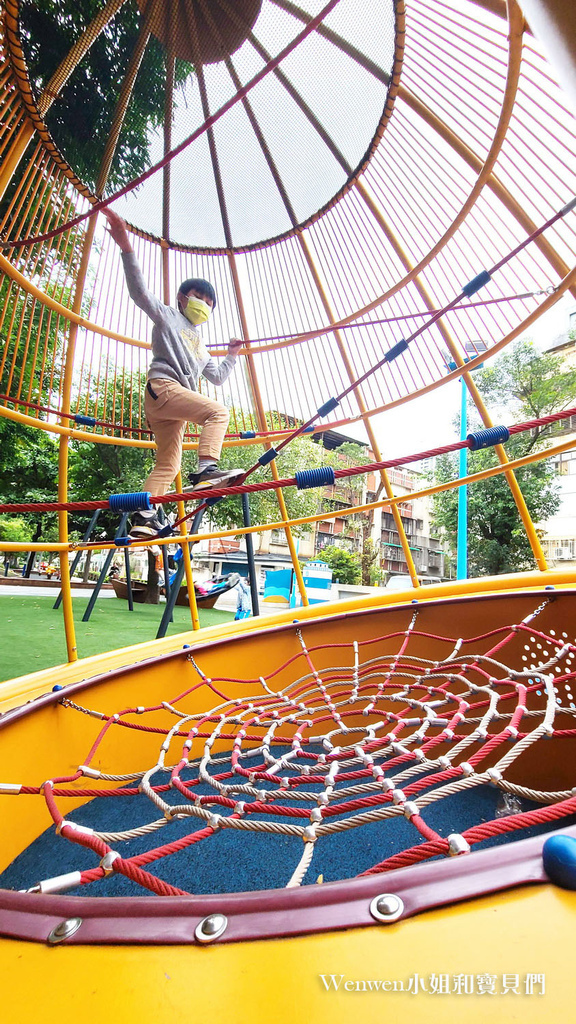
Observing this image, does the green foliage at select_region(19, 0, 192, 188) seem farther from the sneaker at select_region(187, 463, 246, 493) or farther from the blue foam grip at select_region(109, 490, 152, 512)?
the blue foam grip at select_region(109, 490, 152, 512)

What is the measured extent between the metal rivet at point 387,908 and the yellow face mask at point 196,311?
3.01 metres

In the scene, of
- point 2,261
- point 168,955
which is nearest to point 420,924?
point 168,955

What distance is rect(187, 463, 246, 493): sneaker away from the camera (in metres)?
2.45

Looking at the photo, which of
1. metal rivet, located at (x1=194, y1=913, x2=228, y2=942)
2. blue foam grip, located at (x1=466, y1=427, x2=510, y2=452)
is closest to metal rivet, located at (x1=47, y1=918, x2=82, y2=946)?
metal rivet, located at (x1=194, y1=913, x2=228, y2=942)

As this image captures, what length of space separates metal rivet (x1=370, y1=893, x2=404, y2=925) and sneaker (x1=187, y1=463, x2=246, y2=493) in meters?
1.99

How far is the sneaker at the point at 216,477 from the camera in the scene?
2455mm

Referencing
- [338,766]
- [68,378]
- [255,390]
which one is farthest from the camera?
[255,390]

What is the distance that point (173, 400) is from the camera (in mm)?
2562

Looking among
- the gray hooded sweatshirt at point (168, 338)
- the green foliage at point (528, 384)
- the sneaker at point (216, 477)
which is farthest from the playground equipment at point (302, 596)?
the green foliage at point (528, 384)

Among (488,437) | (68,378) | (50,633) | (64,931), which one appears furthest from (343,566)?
(64,931)

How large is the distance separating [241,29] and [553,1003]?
13.3 feet

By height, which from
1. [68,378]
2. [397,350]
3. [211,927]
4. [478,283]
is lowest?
[211,927]

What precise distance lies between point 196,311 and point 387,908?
303 centimetres

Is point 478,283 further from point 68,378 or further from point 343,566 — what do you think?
point 343,566
